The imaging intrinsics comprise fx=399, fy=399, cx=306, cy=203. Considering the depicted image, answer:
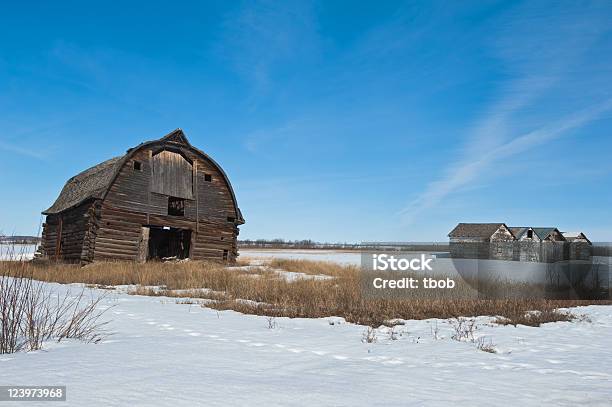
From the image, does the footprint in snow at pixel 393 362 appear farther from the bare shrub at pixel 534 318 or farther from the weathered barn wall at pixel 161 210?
the weathered barn wall at pixel 161 210

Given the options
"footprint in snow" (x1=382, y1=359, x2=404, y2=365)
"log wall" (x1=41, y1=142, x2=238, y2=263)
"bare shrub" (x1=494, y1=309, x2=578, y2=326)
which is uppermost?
"log wall" (x1=41, y1=142, x2=238, y2=263)

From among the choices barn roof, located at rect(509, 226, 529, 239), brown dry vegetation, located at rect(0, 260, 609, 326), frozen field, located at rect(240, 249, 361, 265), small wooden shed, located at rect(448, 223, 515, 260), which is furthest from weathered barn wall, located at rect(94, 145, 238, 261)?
barn roof, located at rect(509, 226, 529, 239)

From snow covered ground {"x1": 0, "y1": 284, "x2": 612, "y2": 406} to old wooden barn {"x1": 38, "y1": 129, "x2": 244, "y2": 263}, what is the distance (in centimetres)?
1389

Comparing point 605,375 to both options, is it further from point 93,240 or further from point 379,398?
point 93,240

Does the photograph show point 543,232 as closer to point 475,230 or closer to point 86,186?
point 475,230

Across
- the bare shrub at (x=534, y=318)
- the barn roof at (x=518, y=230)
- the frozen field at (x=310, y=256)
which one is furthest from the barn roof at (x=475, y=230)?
the bare shrub at (x=534, y=318)

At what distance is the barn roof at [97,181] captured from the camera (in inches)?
741

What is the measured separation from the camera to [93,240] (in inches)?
722

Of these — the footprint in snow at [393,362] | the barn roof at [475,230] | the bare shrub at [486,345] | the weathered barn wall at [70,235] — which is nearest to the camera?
the footprint in snow at [393,362]

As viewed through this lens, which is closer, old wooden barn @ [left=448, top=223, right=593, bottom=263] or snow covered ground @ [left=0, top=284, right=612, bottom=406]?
snow covered ground @ [left=0, top=284, right=612, bottom=406]

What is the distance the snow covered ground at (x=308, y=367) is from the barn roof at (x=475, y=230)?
130 ft

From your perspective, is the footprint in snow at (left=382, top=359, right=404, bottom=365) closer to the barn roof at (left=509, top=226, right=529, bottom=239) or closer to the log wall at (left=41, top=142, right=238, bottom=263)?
the log wall at (left=41, top=142, right=238, bottom=263)

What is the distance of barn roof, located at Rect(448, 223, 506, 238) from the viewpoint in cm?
4310

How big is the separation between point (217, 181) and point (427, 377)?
2013 centimetres
